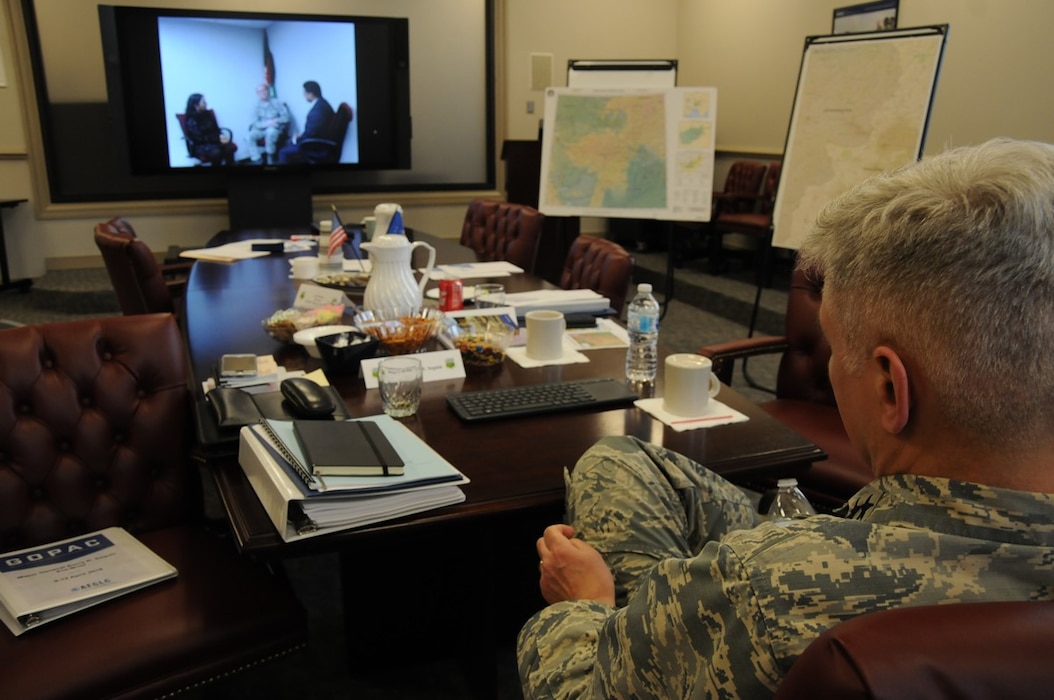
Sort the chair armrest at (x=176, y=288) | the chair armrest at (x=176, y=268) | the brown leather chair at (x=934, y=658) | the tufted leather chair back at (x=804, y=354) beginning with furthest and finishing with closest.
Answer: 1. the chair armrest at (x=176, y=268)
2. the chair armrest at (x=176, y=288)
3. the tufted leather chair back at (x=804, y=354)
4. the brown leather chair at (x=934, y=658)

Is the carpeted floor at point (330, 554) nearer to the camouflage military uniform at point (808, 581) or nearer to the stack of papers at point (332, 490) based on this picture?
the stack of papers at point (332, 490)

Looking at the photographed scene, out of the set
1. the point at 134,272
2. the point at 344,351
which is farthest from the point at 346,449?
the point at 134,272

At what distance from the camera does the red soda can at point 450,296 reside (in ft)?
7.47

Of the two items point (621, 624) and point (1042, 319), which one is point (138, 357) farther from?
point (1042, 319)

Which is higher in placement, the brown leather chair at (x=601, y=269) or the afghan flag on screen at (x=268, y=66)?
the afghan flag on screen at (x=268, y=66)

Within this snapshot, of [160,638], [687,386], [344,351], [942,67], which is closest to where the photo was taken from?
[160,638]

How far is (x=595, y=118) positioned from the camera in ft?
14.4

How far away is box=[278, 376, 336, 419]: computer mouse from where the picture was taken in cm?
141

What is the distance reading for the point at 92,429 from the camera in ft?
5.20

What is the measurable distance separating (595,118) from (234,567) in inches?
137

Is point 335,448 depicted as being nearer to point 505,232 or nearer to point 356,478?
point 356,478

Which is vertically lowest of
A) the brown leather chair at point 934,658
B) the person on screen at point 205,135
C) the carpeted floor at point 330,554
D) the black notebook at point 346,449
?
the carpeted floor at point 330,554

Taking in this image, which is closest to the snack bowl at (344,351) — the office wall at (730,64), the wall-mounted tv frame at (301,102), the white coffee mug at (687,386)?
the white coffee mug at (687,386)

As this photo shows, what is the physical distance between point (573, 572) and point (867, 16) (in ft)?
18.0
